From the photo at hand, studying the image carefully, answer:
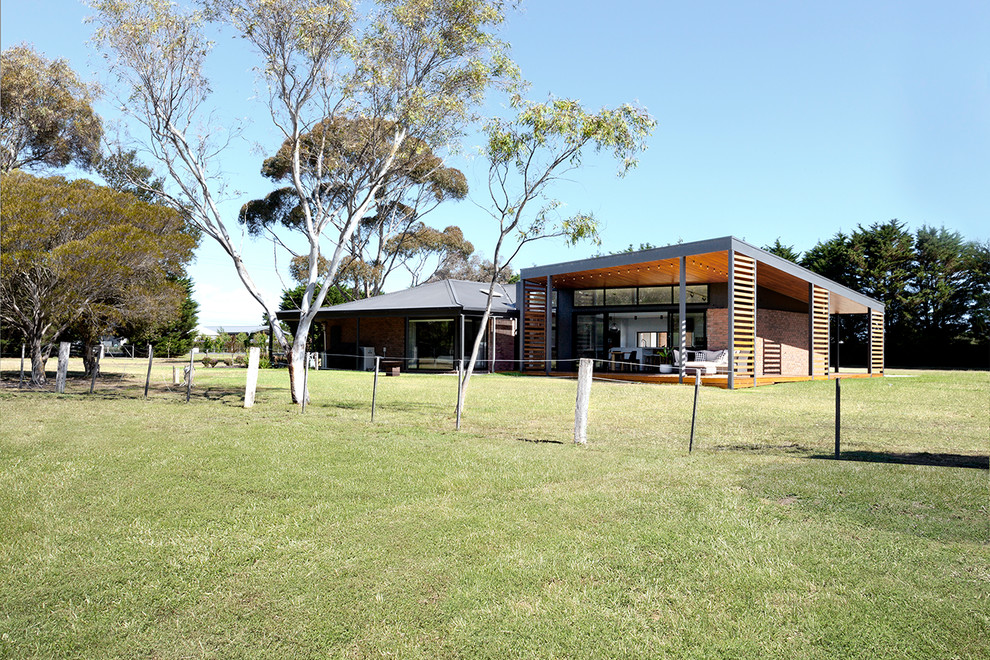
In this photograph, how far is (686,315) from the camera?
80.6 ft

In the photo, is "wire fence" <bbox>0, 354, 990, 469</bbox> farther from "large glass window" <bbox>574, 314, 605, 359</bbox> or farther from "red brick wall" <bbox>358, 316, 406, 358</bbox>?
"red brick wall" <bbox>358, 316, 406, 358</bbox>

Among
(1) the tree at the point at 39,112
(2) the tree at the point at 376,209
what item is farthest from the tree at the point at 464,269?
(1) the tree at the point at 39,112

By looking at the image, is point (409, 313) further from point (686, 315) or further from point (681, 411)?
point (681, 411)

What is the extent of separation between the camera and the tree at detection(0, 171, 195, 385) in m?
15.5

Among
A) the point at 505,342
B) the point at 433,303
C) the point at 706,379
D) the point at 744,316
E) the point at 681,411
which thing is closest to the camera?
the point at 681,411

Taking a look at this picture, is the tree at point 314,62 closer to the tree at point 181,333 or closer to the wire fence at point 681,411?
the wire fence at point 681,411

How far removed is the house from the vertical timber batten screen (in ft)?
3.46

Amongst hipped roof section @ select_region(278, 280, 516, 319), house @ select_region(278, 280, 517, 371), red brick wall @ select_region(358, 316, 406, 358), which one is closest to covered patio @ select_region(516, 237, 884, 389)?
house @ select_region(278, 280, 517, 371)

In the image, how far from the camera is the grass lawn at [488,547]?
2.84 meters

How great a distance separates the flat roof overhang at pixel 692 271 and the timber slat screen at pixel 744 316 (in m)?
0.44

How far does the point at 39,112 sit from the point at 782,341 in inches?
1052

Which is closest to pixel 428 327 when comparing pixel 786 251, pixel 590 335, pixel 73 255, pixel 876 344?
pixel 590 335

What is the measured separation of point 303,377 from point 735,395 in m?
9.62

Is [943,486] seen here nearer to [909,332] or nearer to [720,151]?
[720,151]
